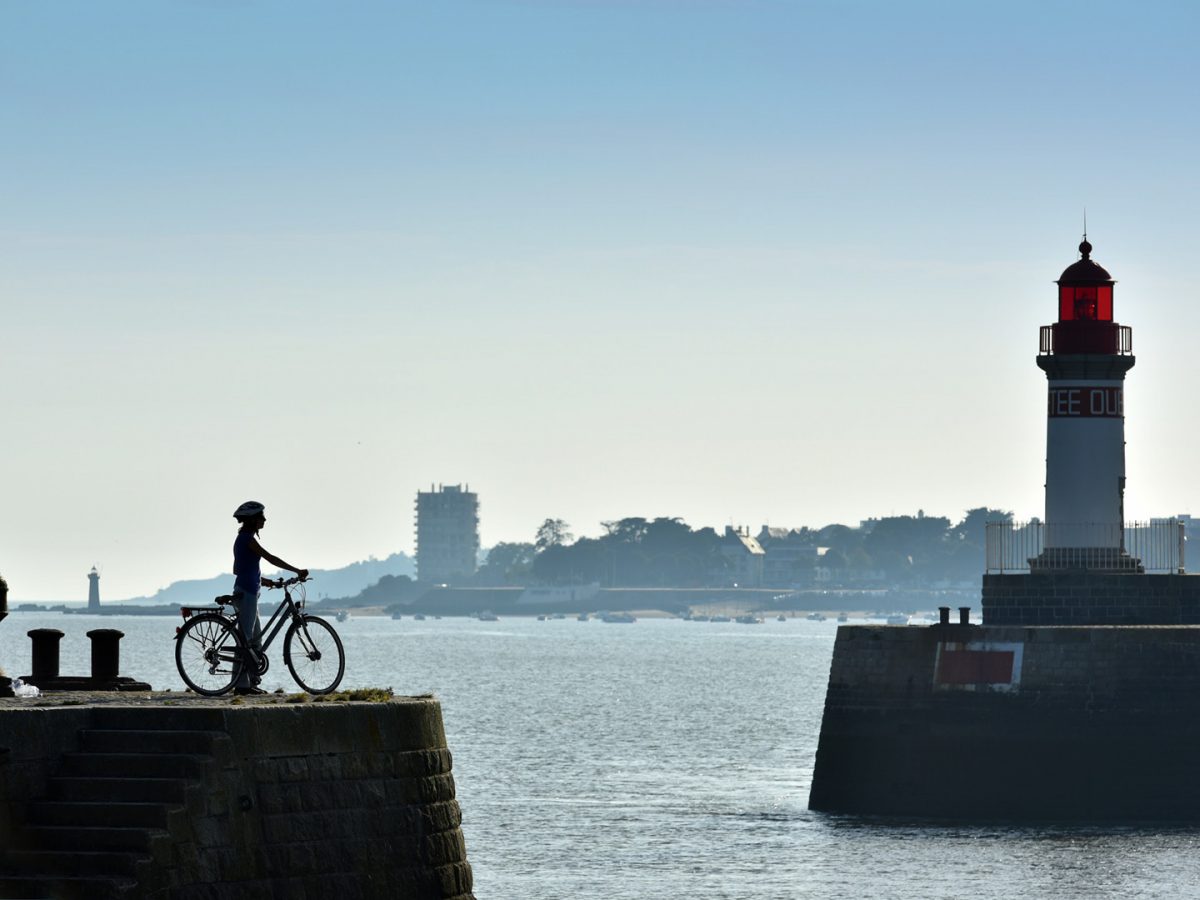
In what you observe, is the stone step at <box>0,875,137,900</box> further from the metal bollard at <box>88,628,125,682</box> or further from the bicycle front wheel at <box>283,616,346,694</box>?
the metal bollard at <box>88,628,125,682</box>

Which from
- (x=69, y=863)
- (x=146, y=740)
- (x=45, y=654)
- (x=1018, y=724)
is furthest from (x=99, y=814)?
(x=1018, y=724)

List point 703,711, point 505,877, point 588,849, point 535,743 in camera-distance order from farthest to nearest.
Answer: point 703,711
point 535,743
point 588,849
point 505,877

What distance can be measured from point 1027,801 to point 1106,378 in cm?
1023

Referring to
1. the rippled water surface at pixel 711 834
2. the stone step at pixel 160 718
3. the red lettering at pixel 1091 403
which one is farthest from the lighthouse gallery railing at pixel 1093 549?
the stone step at pixel 160 718

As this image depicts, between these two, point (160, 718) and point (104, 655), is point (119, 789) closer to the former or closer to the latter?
point (160, 718)

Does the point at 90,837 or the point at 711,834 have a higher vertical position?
the point at 90,837

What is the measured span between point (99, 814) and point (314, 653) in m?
4.34

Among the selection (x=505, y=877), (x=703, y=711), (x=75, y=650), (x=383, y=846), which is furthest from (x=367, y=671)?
(x=383, y=846)

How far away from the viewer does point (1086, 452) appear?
5238 cm

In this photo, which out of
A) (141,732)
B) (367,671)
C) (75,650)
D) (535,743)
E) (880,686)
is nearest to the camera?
(141,732)

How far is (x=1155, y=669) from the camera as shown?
47.3m

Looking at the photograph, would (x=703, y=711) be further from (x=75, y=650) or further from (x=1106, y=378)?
(x=75, y=650)

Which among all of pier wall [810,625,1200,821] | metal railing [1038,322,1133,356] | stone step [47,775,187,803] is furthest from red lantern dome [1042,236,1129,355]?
stone step [47,775,187,803]

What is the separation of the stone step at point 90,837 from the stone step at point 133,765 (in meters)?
0.51
